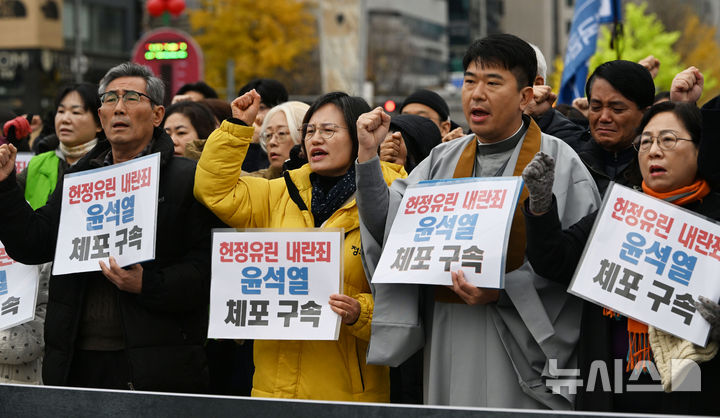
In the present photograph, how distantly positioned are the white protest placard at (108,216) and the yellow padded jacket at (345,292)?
23cm

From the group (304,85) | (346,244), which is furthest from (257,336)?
(304,85)

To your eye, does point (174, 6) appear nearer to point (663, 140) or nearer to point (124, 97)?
point (124, 97)

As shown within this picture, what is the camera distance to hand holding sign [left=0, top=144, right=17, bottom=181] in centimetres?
434

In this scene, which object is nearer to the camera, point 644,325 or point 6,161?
point 644,325

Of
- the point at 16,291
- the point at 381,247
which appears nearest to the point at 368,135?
the point at 381,247

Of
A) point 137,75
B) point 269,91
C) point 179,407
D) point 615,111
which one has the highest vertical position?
point 269,91

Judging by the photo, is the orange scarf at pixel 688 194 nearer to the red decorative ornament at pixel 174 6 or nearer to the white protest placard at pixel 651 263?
the white protest placard at pixel 651 263

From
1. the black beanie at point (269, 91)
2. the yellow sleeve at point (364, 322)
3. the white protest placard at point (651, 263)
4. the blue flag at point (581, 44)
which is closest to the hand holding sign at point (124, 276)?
the yellow sleeve at point (364, 322)

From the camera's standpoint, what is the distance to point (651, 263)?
11.6 ft

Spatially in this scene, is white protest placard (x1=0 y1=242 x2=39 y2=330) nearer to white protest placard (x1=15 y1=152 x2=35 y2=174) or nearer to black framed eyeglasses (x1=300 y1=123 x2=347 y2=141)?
white protest placard (x1=15 y1=152 x2=35 y2=174)

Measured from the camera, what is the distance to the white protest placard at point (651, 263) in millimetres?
3467

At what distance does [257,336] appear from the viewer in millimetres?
4016

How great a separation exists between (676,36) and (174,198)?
38.0 meters

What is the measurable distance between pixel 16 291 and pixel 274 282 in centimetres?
134
